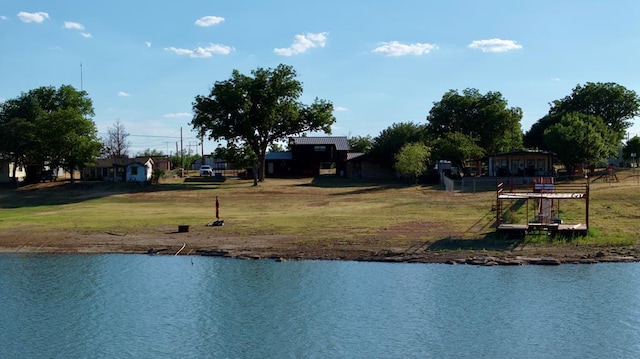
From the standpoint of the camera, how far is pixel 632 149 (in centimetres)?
9844

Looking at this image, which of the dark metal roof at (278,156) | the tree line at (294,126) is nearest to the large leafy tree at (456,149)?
the tree line at (294,126)

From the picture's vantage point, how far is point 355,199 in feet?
204

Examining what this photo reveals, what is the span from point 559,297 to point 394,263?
9.32 meters

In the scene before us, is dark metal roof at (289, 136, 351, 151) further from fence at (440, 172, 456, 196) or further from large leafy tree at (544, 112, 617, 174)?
large leafy tree at (544, 112, 617, 174)

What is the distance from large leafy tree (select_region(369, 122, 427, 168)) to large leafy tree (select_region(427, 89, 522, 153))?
268cm

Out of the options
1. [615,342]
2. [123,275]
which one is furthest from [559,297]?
[123,275]

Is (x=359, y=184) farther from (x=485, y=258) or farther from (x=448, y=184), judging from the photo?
(x=485, y=258)

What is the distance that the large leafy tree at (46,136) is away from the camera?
79.8 metres

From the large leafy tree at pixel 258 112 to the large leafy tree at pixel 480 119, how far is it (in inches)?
604

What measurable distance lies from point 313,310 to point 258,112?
2241 inches

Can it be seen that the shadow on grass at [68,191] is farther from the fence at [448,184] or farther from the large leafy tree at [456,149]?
the large leafy tree at [456,149]

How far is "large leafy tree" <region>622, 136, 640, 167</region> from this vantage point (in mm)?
97188

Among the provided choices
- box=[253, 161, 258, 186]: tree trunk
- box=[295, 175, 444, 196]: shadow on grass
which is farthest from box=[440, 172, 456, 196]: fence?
box=[253, 161, 258, 186]: tree trunk

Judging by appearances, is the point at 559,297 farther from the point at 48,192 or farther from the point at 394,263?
the point at 48,192
